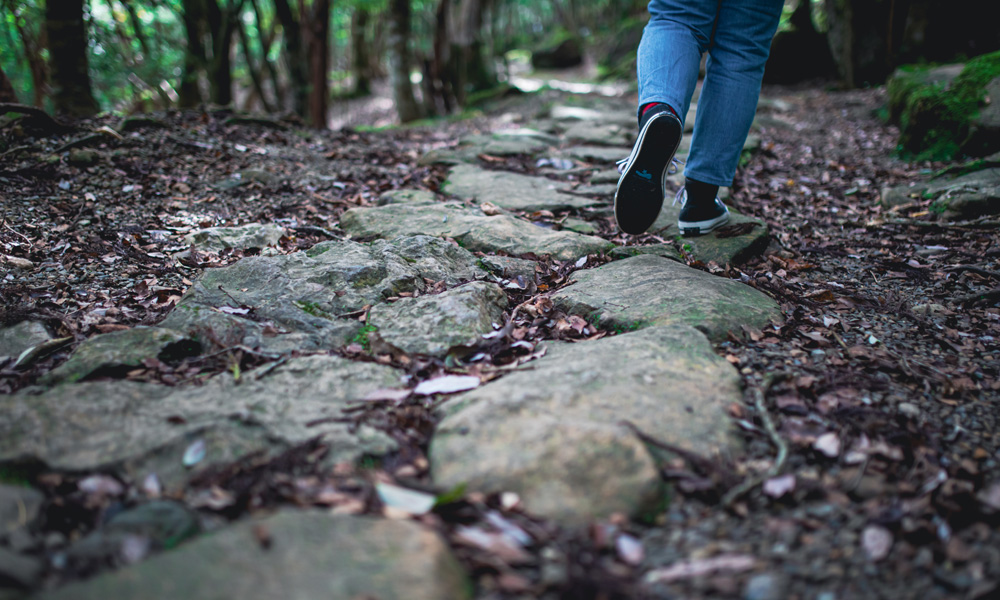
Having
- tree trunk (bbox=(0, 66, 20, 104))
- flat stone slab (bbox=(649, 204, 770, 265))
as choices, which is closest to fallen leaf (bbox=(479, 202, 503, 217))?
flat stone slab (bbox=(649, 204, 770, 265))

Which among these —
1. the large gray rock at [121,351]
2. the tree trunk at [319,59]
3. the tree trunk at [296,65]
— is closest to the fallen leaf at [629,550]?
the large gray rock at [121,351]

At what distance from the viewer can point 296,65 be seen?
6.45 meters

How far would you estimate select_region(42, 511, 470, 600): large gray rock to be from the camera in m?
0.77

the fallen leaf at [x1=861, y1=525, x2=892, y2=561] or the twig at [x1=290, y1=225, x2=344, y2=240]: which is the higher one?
the twig at [x1=290, y1=225, x2=344, y2=240]

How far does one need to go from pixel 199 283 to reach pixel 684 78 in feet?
5.94

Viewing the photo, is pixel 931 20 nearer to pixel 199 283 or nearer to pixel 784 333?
pixel 784 333

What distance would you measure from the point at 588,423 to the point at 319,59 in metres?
6.12

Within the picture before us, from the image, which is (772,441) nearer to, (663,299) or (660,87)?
(663,299)

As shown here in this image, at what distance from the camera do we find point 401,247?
7.09ft

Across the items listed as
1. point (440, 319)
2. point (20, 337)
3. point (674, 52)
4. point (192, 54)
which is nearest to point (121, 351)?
point (20, 337)

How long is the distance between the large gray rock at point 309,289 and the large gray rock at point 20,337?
329 mm

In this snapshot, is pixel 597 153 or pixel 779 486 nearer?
pixel 779 486

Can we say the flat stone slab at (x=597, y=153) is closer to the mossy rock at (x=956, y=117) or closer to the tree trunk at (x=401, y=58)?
the mossy rock at (x=956, y=117)

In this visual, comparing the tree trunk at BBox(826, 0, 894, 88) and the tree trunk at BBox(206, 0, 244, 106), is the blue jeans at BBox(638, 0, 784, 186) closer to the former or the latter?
the tree trunk at BBox(206, 0, 244, 106)
